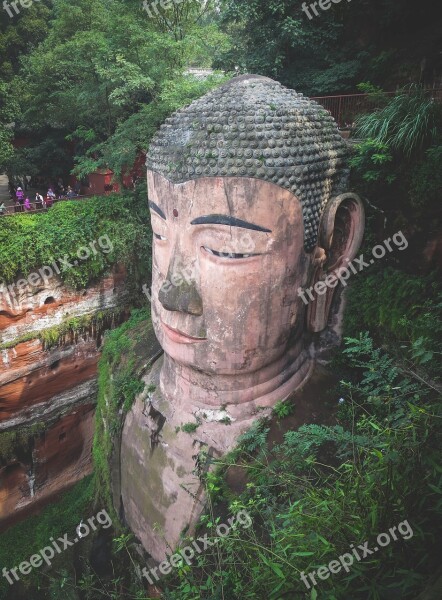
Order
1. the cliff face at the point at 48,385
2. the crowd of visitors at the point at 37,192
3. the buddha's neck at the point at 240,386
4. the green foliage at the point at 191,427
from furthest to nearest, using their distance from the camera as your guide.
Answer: the crowd of visitors at the point at 37,192
the cliff face at the point at 48,385
the green foliage at the point at 191,427
the buddha's neck at the point at 240,386

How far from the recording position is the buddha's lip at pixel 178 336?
4628 mm

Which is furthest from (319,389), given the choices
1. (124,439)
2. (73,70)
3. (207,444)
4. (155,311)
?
(73,70)

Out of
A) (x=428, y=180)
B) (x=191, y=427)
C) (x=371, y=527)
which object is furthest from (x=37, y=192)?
(x=371, y=527)

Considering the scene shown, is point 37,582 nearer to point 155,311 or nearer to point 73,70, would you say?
point 155,311

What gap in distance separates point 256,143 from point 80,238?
8307mm

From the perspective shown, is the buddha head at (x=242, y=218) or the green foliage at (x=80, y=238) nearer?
the buddha head at (x=242, y=218)

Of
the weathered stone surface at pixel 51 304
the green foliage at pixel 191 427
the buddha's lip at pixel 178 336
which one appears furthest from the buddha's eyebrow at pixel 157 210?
the weathered stone surface at pixel 51 304

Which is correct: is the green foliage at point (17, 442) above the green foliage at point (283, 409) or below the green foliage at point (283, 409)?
below

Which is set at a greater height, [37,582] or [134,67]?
[134,67]

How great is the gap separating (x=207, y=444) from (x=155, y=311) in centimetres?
167

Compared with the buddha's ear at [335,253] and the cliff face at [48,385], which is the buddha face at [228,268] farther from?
the cliff face at [48,385]

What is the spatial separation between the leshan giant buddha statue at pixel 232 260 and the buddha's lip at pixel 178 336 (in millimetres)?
15

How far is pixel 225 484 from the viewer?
4500 mm

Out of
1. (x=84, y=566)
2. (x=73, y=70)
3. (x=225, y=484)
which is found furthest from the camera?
(x=73, y=70)
